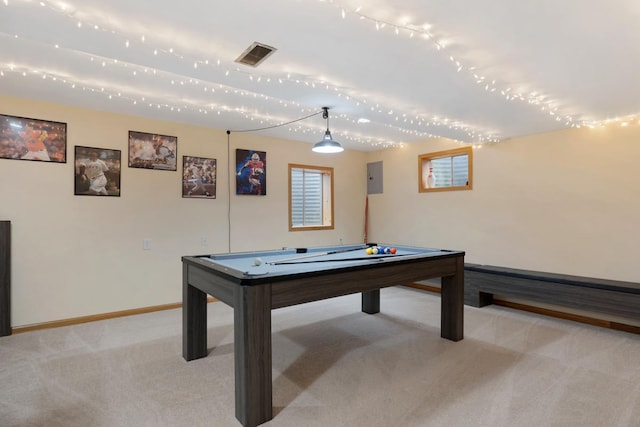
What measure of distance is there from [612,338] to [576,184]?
1653 millimetres

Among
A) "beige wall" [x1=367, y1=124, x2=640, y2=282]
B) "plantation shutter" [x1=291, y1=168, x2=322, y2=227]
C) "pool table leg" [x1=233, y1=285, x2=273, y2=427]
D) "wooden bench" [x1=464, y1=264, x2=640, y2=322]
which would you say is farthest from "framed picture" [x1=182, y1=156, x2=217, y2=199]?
"wooden bench" [x1=464, y1=264, x2=640, y2=322]

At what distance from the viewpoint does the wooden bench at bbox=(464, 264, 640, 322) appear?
330 centimetres

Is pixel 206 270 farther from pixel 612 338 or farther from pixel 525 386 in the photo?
pixel 612 338

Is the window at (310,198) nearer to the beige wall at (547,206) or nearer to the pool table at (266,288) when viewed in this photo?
the beige wall at (547,206)

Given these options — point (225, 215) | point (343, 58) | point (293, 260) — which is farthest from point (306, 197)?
point (343, 58)

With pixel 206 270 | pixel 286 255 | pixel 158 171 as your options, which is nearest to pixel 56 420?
pixel 206 270

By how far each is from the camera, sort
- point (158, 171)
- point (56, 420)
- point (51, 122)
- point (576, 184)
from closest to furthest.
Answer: point (56, 420) → point (51, 122) → point (576, 184) → point (158, 171)

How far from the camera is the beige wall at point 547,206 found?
11.8ft

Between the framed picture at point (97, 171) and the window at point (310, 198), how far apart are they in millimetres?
2395

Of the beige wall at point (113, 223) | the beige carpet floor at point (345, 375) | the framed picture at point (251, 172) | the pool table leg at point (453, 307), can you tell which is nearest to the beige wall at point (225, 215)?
the beige wall at point (113, 223)

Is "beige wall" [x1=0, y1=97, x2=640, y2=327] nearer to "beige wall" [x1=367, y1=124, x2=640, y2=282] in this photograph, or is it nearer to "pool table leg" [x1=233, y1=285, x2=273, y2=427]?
"beige wall" [x1=367, y1=124, x2=640, y2=282]

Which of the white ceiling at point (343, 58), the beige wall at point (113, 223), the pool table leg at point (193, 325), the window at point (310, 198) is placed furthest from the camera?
the window at point (310, 198)

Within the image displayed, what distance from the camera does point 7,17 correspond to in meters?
1.81

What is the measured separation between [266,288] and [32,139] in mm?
3229
